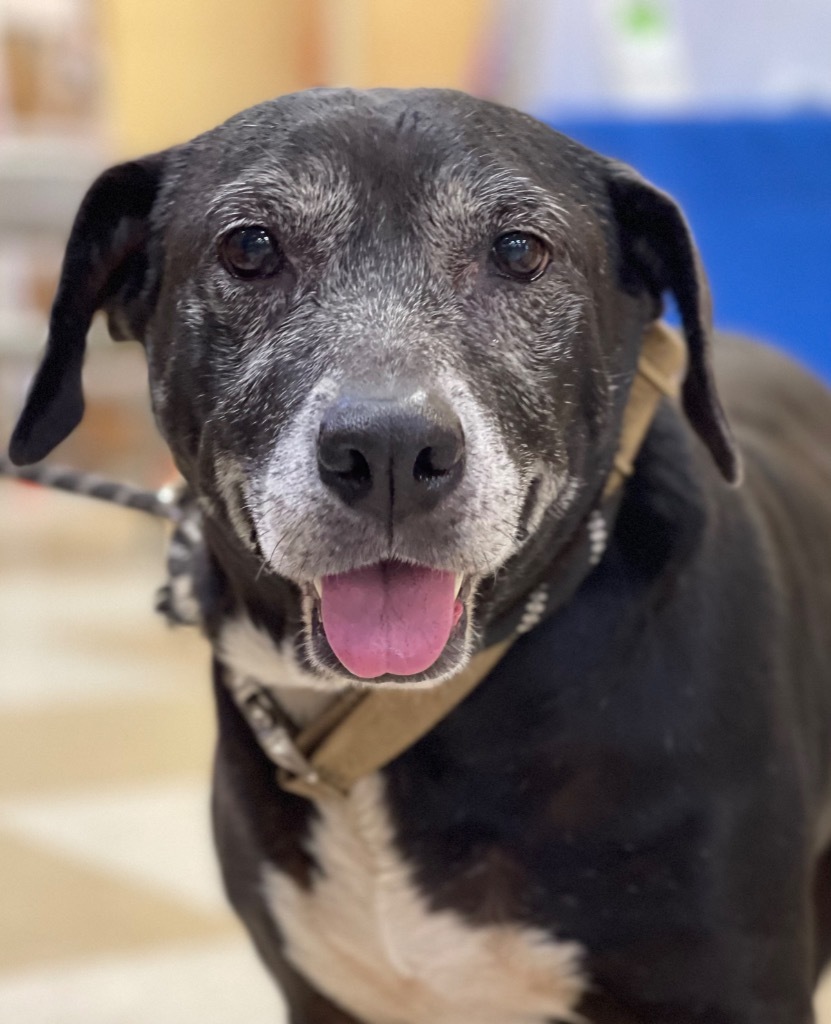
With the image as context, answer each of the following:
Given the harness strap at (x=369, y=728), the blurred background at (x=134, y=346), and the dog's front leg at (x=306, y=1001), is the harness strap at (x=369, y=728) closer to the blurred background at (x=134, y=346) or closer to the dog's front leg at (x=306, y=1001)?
the dog's front leg at (x=306, y=1001)

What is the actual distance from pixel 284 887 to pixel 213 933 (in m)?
0.72

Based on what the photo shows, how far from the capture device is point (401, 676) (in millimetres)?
1012

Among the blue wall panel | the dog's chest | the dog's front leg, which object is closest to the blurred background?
the blue wall panel

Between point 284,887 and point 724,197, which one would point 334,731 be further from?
point 724,197

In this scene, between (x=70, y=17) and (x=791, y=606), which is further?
(x=70, y=17)

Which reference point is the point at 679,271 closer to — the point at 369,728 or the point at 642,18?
the point at 369,728

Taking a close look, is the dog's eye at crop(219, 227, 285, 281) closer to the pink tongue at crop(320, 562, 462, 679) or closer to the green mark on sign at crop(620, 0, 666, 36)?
the pink tongue at crop(320, 562, 462, 679)

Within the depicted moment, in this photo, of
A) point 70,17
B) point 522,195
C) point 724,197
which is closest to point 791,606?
point 522,195

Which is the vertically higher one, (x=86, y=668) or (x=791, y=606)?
(x=791, y=606)

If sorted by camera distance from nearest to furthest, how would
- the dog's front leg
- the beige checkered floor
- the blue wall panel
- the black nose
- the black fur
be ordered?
the black nose, the black fur, the dog's front leg, the beige checkered floor, the blue wall panel

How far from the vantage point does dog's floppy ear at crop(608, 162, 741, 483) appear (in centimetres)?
117

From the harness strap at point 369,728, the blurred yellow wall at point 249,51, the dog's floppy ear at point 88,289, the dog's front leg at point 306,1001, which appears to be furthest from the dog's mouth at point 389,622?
the blurred yellow wall at point 249,51

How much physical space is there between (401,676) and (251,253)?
0.37 m

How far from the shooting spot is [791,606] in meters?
1.31
